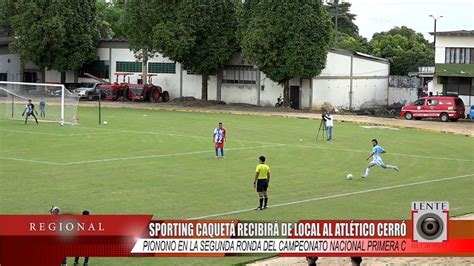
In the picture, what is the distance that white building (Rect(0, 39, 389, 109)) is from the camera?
243 feet

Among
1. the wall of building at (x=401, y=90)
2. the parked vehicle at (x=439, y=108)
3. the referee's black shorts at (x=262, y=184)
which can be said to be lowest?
the referee's black shorts at (x=262, y=184)

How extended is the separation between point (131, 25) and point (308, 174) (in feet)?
149

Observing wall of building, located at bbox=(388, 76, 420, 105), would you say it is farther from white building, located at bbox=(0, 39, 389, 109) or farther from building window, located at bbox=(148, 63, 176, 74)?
building window, located at bbox=(148, 63, 176, 74)

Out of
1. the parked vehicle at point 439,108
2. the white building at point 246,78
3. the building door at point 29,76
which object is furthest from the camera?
the building door at point 29,76

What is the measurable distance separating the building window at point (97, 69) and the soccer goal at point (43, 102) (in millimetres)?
27964

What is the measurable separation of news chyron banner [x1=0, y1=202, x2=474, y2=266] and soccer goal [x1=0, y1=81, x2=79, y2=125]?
3871 centimetres

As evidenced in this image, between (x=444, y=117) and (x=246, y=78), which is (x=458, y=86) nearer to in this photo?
(x=444, y=117)

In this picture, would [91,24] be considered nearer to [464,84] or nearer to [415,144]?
[464,84]

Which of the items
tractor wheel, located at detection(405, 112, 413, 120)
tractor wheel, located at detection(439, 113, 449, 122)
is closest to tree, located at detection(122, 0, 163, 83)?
tractor wheel, located at detection(405, 112, 413, 120)

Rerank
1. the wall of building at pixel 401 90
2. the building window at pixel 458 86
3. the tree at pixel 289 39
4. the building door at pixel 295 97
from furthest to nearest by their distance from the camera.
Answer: the wall of building at pixel 401 90 < the building door at pixel 295 97 < the building window at pixel 458 86 < the tree at pixel 289 39

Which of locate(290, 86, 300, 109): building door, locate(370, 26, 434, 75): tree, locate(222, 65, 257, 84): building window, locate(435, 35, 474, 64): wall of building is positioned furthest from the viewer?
locate(370, 26, 434, 75): tree

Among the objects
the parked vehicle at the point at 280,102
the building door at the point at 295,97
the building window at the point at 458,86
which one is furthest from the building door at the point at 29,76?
the building window at the point at 458,86

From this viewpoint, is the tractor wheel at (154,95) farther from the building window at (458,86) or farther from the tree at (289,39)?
the building window at (458,86)

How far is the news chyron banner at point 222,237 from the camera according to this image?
14797 mm
